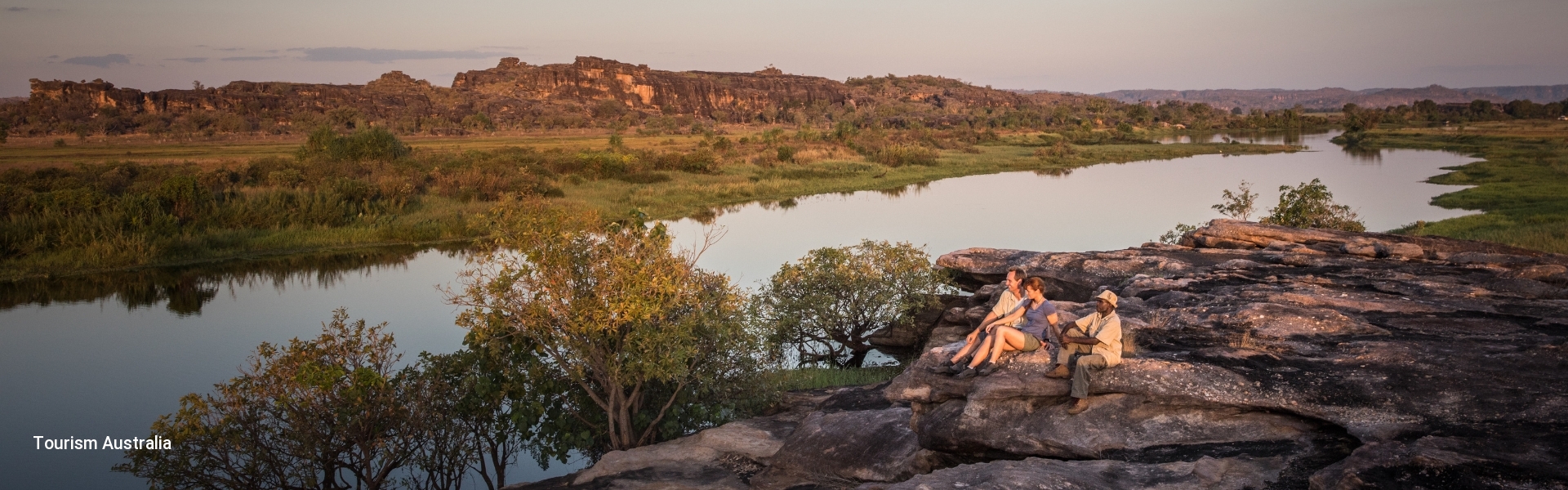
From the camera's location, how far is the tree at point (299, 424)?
8.65 meters

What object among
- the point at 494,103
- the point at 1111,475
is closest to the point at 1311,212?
the point at 1111,475

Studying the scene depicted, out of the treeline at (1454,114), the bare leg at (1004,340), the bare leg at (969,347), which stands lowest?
the bare leg at (969,347)

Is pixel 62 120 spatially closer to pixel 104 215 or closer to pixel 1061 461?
pixel 104 215

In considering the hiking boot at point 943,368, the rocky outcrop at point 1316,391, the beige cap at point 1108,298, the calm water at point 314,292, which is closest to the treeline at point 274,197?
the calm water at point 314,292

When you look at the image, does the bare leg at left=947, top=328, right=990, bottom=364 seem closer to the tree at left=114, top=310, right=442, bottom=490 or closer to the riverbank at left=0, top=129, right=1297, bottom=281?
the tree at left=114, top=310, right=442, bottom=490

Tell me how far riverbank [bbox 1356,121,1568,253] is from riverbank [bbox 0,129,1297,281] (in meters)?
20.9

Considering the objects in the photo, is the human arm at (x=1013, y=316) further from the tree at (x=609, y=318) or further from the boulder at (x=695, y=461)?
the tree at (x=609, y=318)

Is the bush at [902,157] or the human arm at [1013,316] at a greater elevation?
the bush at [902,157]

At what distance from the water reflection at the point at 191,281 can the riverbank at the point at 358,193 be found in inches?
27.6

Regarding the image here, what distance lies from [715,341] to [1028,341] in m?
3.60

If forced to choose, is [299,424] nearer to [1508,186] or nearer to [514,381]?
A: [514,381]

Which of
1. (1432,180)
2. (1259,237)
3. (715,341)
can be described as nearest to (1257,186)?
(1432,180)

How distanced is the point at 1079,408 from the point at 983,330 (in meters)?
1.64

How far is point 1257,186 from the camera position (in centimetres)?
4212
